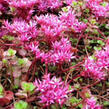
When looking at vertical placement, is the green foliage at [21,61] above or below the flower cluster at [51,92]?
above

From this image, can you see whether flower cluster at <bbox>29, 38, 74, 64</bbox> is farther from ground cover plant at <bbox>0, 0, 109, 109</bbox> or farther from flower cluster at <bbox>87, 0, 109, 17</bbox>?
flower cluster at <bbox>87, 0, 109, 17</bbox>

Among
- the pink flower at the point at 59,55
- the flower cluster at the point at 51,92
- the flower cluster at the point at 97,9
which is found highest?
the flower cluster at the point at 97,9

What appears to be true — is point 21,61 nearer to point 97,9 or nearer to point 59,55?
point 59,55

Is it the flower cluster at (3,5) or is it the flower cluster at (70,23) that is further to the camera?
Answer: the flower cluster at (3,5)

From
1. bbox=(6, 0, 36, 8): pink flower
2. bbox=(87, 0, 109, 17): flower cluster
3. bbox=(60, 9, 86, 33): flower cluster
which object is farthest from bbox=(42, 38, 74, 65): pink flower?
bbox=(87, 0, 109, 17): flower cluster

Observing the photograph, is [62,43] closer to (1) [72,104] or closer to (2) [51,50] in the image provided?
(2) [51,50]

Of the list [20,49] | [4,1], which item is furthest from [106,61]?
[4,1]

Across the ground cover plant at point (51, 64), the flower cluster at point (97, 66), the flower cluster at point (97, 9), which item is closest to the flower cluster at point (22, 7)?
the ground cover plant at point (51, 64)

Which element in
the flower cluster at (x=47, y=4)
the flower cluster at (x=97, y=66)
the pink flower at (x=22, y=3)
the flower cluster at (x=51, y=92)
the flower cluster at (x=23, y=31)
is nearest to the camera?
the flower cluster at (x=51, y=92)

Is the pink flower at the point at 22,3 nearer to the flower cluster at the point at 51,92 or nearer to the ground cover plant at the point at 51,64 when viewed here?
the ground cover plant at the point at 51,64
